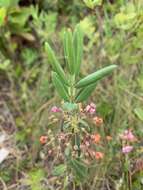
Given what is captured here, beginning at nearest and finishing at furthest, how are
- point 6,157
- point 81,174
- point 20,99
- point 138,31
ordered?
point 81,174 < point 138,31 < point 6,157 < point 20,99

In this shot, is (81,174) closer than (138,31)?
Yes

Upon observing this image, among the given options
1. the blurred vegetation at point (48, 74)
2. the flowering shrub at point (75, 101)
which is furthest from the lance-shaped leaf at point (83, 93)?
the blurred vegetation at point (48, 74)

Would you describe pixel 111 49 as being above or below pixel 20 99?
above

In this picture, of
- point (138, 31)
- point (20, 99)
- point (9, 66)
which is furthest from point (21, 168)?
point (138, 31)

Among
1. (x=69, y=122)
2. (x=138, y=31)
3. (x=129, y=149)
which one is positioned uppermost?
(x=138, y=31)

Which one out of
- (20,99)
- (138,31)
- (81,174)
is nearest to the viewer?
(81,174)

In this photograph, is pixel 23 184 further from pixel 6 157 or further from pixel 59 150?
pixel 59 150

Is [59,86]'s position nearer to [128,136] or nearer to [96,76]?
[96,76]

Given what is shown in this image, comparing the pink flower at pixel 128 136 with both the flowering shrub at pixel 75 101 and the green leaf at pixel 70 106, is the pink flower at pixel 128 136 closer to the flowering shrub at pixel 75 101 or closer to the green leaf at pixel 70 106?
the flowering shrub at pixel 75 101

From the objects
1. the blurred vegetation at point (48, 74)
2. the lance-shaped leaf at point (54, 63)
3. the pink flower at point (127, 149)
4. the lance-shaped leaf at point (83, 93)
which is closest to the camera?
the lance-shaped leaf at point (54, 63)
